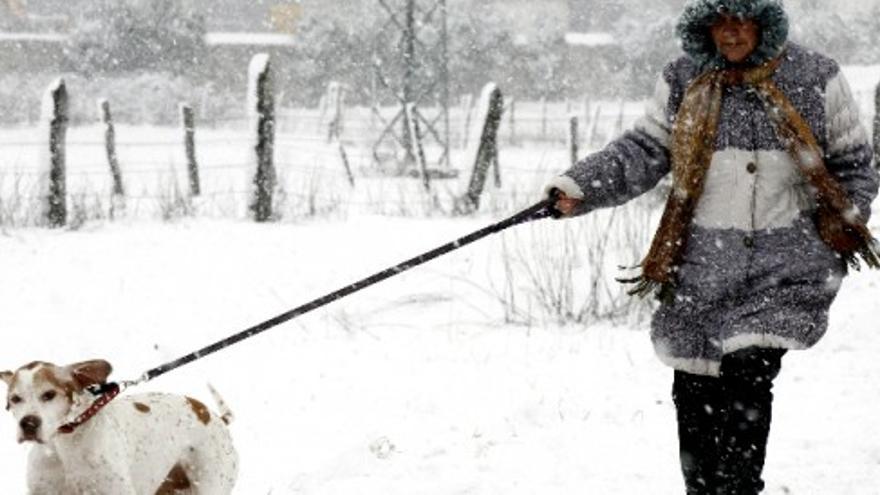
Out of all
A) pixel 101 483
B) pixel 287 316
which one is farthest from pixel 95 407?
pixel 287 316

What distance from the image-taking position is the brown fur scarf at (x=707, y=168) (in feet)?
10.0

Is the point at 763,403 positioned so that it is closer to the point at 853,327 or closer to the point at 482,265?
the point at 853,327

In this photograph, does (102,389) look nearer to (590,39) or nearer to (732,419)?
(732,419)

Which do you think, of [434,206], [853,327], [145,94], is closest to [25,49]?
[145,94]

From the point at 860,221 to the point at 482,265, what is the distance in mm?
5159

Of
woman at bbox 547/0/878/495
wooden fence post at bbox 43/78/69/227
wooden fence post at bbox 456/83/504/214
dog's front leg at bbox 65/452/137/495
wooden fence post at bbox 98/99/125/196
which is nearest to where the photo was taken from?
dog's front leg at bbox 65/452/137/495

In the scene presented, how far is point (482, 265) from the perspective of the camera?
26.8 feet

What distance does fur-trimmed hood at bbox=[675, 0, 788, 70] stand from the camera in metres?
3.05

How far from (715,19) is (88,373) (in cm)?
205

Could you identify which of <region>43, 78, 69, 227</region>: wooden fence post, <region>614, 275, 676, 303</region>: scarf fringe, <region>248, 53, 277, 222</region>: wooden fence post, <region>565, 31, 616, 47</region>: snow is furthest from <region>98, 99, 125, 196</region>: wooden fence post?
<region>565, 31, 616, 47</region>: snow

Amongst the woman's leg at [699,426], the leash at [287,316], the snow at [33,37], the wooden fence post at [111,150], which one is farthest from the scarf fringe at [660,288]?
the snow at [33,37]

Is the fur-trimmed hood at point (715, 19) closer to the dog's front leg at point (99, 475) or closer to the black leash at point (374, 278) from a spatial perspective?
the black leash at point (374, 278)

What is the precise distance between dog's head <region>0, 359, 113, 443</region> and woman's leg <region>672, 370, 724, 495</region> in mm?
1728

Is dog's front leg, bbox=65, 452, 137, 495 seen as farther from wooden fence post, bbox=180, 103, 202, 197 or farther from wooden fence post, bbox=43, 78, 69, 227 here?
wooden fence post, bbox=180, 103, 202, 197
